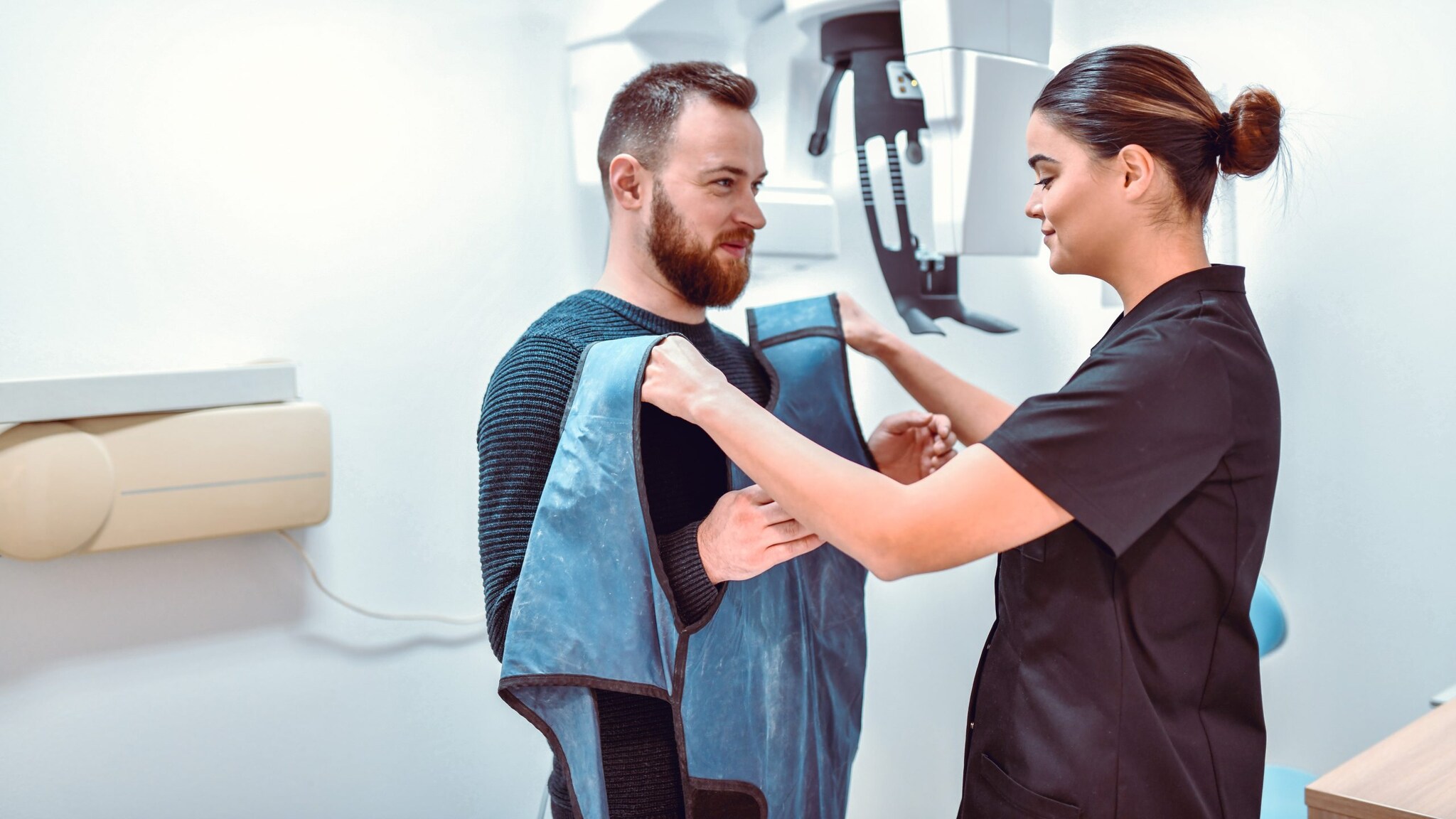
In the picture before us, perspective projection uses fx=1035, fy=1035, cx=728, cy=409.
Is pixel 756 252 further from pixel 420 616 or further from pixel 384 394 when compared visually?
pixel 420 616

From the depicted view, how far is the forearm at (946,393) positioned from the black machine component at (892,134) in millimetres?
179

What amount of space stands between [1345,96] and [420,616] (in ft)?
5.85

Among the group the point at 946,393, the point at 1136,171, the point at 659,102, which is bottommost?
the point at 946,393

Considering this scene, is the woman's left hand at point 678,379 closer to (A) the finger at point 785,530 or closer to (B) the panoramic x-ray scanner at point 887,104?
(A) the finger at point 785,530

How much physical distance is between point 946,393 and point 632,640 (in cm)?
64

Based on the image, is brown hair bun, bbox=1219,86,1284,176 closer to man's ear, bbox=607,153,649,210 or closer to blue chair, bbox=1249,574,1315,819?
man's ear, bbox=607,153,649,210

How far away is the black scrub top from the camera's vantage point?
0.96 m

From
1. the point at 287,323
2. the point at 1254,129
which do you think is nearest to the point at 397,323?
the point at 287,323

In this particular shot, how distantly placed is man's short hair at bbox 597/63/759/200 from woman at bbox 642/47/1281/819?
0.39 meters

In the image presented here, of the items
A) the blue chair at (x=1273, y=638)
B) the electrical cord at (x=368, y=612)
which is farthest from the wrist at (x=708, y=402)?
the blue chair at (x=1273, y=638)

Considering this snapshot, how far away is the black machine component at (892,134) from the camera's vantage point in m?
1.63

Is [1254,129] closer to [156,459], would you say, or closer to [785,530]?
[785,530]

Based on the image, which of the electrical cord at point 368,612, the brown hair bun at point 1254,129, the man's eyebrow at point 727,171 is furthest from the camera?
the electrical cord at point 368,612

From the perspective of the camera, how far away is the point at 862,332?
1552mm
